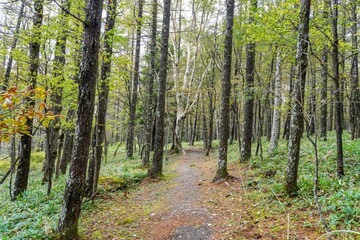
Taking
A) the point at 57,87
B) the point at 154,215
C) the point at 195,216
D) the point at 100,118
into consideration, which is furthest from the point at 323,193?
the point at 57,87

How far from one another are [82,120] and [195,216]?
345 centimetres

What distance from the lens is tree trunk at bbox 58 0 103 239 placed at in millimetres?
4363

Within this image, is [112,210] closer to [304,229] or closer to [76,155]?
[76,155]

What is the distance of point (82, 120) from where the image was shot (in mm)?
4441

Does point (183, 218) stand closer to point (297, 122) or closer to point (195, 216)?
point (195, 216)

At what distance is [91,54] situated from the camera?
4426 mm

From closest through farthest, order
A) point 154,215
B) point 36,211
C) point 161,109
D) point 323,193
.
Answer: point 323,193, point 154,215, point 36,211, point 161,109

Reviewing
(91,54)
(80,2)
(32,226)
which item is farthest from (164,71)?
(32,226)

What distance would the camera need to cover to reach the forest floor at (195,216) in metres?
4.34

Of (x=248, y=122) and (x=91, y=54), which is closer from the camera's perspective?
(x=91, y=54)

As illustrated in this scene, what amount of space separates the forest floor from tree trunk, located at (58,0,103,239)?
78 cm

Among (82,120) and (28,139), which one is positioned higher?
Result: (82,120)

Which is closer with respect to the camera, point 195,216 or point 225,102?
point 195,216

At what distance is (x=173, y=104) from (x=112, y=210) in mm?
16532
